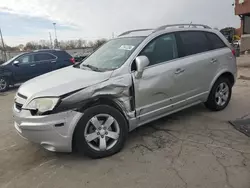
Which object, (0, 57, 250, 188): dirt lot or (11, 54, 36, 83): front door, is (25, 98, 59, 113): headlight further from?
(11, 54, 36, 83): front door

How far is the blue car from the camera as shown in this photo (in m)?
→ 10.8

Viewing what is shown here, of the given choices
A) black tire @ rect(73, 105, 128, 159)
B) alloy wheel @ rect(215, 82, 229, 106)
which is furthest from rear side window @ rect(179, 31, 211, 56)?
black tire @ rect(73, 105, 128, 159)

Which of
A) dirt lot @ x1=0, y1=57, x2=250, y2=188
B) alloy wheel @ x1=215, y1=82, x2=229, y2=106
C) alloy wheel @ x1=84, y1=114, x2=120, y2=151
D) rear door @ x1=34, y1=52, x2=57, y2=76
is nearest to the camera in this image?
dirt lot @ x1=0, y1=57, x2=250, y2=188

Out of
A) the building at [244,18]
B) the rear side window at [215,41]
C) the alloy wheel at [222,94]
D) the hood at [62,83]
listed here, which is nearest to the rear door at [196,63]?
the rear side window at [215,41]

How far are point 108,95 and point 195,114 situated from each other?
238 cm

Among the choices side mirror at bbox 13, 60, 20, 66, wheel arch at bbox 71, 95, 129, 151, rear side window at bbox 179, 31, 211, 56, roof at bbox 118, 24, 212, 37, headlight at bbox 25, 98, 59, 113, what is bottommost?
wheel arch at bbox 71, 95, 129, 151

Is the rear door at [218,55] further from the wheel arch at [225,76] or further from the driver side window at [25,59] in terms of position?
the driver side window at [25,59]

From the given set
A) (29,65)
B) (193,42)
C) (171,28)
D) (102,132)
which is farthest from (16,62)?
(102,132)

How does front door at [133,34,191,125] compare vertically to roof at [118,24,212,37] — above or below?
below

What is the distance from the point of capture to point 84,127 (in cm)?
327

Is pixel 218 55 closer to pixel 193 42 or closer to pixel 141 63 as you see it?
pixel 193 42

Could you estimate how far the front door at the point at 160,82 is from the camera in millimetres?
3809

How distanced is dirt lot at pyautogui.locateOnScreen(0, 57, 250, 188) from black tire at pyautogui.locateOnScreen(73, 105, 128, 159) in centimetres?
11

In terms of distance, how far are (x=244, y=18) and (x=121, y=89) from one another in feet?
85.1
